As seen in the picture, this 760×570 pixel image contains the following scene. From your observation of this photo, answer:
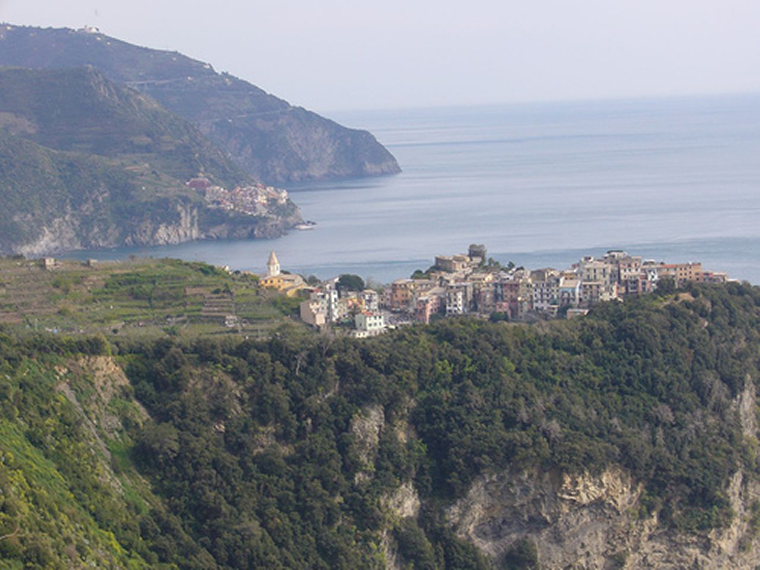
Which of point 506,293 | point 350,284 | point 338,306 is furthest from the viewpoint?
point 350,284

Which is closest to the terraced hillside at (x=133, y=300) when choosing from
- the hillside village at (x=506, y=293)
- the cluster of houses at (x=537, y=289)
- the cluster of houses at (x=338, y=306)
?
the cluster of houses at (x=338, y=306)

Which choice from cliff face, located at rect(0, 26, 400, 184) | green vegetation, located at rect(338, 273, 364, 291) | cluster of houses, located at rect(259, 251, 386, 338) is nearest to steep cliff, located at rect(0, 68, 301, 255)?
cliff face, located at rect(0, 26, 400, 184)

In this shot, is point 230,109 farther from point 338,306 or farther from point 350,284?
point 338,306

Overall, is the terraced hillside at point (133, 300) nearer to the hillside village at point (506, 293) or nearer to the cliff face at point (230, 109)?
the hillside village at point (506, 293)

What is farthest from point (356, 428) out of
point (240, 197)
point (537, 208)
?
point (240, 197)

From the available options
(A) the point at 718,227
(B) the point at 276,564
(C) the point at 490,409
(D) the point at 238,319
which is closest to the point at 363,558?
(B) the point at 276,564

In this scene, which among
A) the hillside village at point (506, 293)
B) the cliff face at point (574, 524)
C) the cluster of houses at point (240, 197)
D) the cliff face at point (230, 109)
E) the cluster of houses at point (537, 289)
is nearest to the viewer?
the cliff face at point (574, 524)

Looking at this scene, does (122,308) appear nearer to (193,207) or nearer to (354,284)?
(354,284)
